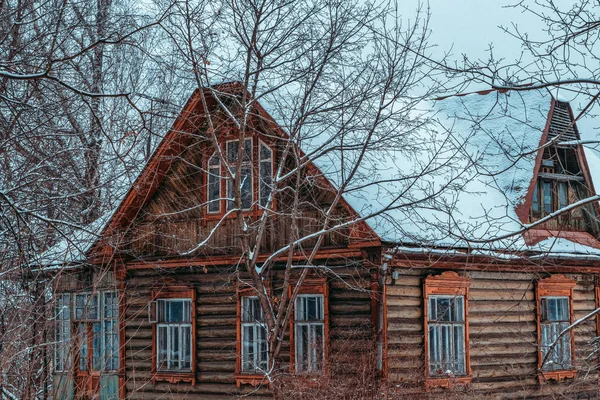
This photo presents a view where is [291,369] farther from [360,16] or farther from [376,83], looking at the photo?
[360,16]

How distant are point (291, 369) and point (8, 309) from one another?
237 inches

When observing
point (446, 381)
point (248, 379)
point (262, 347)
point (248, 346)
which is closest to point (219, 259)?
point (248, 346)

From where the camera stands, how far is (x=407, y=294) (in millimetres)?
14797

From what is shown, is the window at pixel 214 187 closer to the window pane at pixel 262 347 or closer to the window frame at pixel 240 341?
the window frame at pixel 240 341

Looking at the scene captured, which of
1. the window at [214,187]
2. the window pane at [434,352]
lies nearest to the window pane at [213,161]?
the window at [214,187]

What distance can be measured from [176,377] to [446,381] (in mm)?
5235

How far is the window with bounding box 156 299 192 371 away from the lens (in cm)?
1695

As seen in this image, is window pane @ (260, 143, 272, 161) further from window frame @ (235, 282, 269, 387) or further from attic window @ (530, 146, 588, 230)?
attic window @ (530, 146, 588, 230)

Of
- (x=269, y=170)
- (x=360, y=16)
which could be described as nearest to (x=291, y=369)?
(x=269, y=170)

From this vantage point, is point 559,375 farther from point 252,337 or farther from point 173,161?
point 173,161

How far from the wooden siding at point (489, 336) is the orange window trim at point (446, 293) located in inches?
3.5

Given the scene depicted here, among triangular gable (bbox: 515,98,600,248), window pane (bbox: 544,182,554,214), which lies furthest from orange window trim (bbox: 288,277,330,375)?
window pane (bbox: 544,182,554,214)

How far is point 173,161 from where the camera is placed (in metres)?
17.1

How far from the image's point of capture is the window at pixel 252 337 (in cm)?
1570
